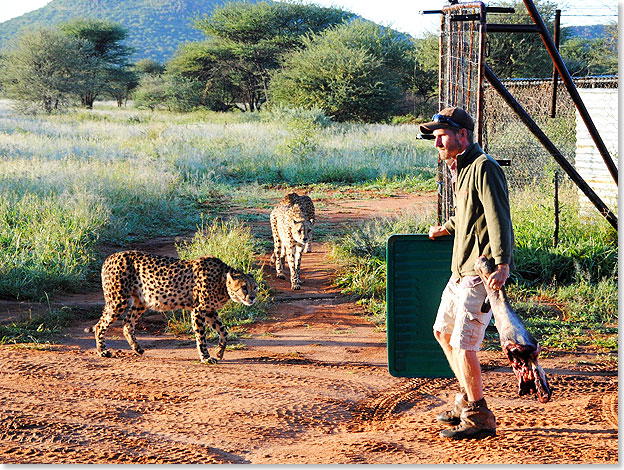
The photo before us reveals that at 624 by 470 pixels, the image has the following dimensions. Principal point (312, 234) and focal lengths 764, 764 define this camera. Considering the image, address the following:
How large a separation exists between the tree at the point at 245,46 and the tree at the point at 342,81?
15.0ft

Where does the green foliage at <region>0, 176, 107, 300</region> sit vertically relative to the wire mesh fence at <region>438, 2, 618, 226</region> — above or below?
below

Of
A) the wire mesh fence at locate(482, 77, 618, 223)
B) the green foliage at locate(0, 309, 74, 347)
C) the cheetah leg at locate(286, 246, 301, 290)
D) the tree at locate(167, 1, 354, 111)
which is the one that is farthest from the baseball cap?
the tree at locate(167, 1, 354, 111)

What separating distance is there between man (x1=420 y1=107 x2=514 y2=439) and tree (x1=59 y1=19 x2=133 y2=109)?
32.0 m

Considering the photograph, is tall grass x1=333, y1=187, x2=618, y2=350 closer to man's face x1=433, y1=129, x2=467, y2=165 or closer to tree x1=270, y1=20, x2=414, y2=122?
man's face x1=433, y1=129, x2=467, y2=165

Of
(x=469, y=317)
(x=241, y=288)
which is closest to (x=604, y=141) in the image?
(x=241, y=288)

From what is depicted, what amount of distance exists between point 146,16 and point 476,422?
73.2 metres

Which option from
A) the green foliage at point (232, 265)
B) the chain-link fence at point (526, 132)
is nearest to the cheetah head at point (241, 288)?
the green foliage at point (232, 265)

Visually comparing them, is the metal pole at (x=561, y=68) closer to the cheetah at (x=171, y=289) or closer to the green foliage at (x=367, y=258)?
the green foliage at (x=367, y=258)

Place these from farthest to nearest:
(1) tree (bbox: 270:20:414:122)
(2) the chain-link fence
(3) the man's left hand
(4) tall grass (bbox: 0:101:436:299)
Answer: (1) tree (bbox: 270:20:414:122)
(2) the chain-link fence
(4) tall grass (bbox: 0:101:436:299)
(3) the man's left hand

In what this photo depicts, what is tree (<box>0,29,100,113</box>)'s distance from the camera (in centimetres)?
2925

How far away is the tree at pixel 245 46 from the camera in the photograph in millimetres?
33562

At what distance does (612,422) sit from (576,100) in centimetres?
285

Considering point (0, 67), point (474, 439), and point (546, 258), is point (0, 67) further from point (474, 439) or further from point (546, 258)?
point (474, 439)

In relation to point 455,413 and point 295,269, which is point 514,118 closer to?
point 295,269
